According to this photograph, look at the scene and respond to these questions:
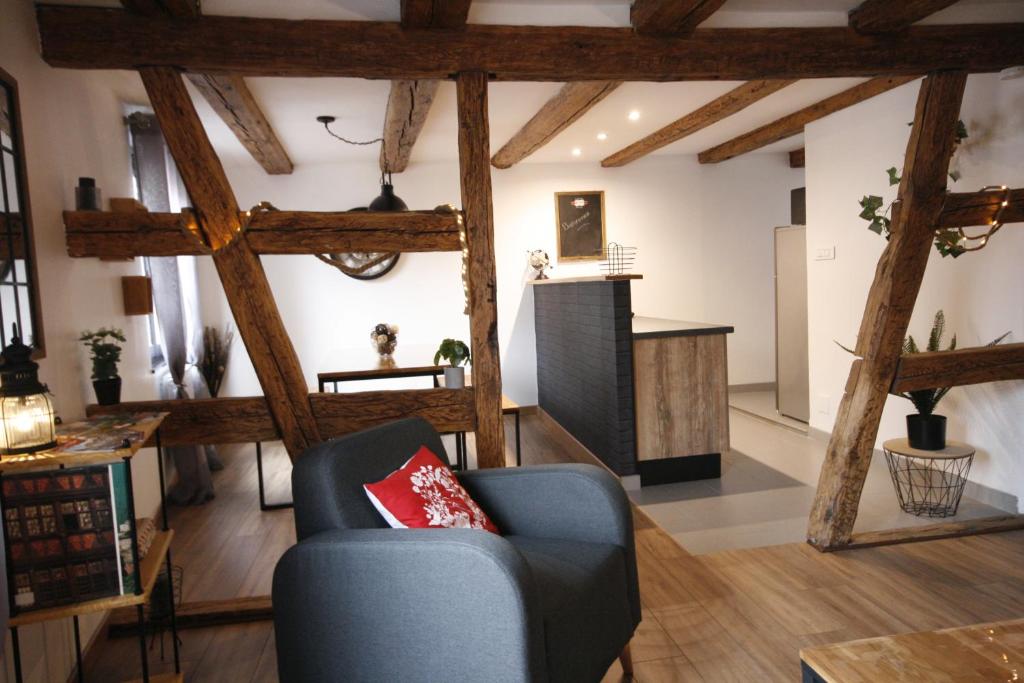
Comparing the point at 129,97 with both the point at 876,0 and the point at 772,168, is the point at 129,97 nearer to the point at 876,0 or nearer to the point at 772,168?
the point at 876,0

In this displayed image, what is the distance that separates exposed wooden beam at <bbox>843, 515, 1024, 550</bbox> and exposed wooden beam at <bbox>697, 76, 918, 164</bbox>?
2.13 meters

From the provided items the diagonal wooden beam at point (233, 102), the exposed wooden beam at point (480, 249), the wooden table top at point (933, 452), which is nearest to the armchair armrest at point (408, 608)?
the exposed wooden beam at point (480, 249)

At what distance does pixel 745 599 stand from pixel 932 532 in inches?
46.0

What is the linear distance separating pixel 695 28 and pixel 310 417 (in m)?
2.22

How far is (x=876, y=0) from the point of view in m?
2.89

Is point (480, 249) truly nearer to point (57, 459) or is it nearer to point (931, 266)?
point (57, 459)

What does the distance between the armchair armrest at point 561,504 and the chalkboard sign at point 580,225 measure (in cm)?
444

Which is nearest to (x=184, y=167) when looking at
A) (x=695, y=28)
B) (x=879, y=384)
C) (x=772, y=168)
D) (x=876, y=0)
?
(x=695, y=28)

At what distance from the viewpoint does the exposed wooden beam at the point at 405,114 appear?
358 centimetres

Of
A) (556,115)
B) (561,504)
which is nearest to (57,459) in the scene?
(561,504)

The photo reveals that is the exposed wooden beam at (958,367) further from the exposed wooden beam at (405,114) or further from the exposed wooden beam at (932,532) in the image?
the exposed wooden beam at (405,114)

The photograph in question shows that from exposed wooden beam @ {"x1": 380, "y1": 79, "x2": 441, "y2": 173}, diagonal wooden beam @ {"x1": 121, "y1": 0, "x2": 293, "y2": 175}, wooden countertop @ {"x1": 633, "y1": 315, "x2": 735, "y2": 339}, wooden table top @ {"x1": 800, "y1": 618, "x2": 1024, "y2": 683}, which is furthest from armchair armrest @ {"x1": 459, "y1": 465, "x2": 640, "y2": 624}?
wooden countertop @ {"x1": 633, "y1": 315, "x2": 735, "y2": 339}

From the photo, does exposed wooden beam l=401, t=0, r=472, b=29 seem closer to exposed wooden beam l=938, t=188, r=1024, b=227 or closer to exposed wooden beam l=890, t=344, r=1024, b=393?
exposed wooden beam l=938, t=188, r=1024, b=227

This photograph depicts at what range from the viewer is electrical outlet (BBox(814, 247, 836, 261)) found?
192 inches
